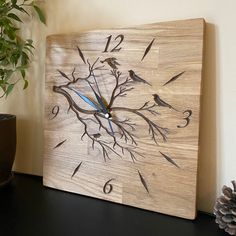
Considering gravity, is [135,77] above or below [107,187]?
above

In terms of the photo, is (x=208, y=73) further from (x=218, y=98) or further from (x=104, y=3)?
(x=104, y=3)

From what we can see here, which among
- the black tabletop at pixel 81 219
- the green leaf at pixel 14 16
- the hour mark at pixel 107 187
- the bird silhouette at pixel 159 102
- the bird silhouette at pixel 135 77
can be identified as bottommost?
the black tabletop at pixel 81 219

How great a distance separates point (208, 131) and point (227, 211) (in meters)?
0.21

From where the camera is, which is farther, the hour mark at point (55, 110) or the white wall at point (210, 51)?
the hour mark at point (55, 110)

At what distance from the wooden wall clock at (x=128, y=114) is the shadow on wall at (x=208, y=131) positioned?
4 cm

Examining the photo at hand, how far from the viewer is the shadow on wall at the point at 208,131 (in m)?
0.74

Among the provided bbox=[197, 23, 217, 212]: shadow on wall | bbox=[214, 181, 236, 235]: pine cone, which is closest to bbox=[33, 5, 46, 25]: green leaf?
bbox=[197, 23, 217, 212]: shadow on wall

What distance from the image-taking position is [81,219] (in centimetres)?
77

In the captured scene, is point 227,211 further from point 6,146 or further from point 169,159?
point 6,146

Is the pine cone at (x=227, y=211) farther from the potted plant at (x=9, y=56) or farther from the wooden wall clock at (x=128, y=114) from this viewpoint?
the potted plant at (x=9, y=56)

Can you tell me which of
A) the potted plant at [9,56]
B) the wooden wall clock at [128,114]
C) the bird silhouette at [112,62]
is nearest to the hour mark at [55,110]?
the wooden wall clock at [128,114]

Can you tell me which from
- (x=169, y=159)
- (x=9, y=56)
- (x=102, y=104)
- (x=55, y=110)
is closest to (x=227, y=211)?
(x=169, y=159)

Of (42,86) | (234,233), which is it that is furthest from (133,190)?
(42,86)

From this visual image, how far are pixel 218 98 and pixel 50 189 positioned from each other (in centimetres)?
61
